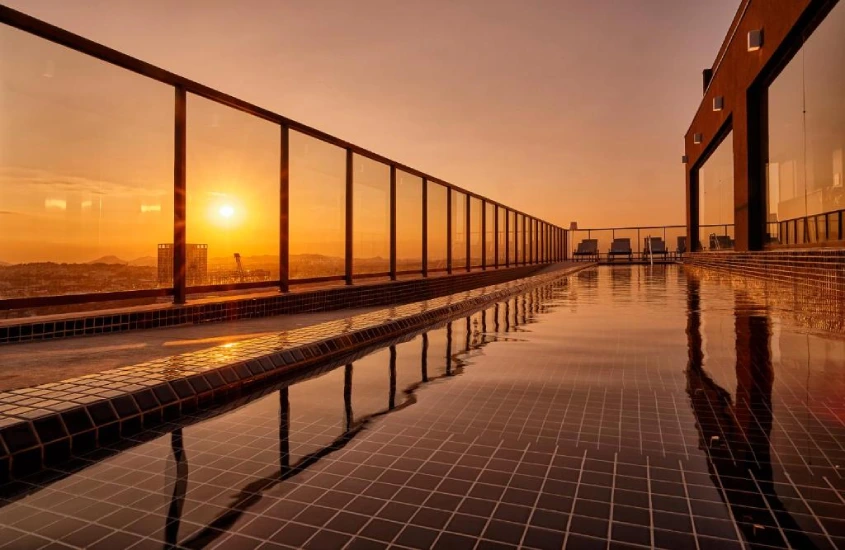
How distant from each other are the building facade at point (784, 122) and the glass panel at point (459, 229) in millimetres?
5656

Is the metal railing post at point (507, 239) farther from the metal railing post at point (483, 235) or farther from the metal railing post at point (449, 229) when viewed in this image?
the metal railing post at point (449, 229)

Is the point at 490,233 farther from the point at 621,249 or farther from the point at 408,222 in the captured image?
the point at 621,249

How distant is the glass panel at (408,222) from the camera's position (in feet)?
28.2

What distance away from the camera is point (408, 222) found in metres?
8.92

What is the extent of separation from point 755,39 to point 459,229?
20.4ft

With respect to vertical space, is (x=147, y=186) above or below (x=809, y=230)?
above

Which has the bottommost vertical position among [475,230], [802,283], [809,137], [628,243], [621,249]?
[802,283]

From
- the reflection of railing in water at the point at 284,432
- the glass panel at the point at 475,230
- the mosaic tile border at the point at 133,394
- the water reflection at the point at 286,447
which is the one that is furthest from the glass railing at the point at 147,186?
the glass panel at the point at 475,230

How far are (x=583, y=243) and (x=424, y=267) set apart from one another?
21311 millimetres

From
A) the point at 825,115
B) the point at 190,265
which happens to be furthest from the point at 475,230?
the point at 190,265

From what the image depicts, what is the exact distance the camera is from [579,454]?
1.75 m

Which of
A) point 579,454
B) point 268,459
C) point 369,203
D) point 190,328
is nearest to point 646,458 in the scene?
point 579,454

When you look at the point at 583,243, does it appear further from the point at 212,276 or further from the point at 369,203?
the point at 212,276

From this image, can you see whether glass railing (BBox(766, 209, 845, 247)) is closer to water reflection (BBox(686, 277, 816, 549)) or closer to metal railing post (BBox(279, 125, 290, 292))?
water reflection (BBox(686, 277, 816, 549))
